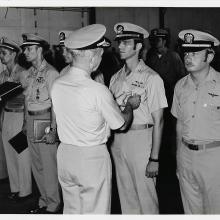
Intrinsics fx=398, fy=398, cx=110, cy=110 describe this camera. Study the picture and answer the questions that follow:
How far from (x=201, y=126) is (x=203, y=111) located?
0.33 ft

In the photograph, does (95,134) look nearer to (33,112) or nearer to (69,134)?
(69,134)

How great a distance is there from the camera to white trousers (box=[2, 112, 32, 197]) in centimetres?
402

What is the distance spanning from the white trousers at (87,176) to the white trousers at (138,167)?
0.58 metres

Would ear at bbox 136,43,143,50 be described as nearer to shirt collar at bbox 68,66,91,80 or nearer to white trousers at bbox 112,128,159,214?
white trousers at bbox 112,128,159,214

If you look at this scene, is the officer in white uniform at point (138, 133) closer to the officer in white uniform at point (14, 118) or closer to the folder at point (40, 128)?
the folder at point (40, 128)

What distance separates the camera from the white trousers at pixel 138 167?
296 cm

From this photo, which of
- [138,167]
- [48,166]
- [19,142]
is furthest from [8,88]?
[138,167]

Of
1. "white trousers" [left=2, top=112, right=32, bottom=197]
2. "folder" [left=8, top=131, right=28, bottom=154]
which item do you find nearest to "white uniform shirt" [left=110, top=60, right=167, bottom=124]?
"folder" [left=8, top=131, right=28, bottom=154]

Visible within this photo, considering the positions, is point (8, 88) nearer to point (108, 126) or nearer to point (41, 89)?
point (41, 89)

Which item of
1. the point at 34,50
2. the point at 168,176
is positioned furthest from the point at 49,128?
the point at 168,176

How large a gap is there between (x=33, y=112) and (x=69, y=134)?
133cm

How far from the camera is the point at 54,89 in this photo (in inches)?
93.7

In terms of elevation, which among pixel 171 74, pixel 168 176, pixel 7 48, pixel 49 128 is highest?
pixel 7 48

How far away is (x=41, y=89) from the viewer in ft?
11.7
